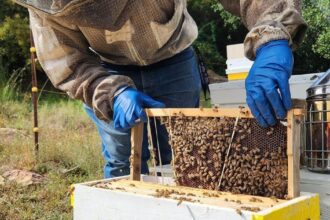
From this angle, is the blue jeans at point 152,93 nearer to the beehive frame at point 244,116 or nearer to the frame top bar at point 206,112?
the beehive frame at point 244,116

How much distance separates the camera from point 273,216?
3.85ft

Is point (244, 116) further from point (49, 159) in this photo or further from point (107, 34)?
point (49, 159)

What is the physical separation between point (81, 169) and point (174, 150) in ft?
8.95

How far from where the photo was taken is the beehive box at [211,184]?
1.28 m

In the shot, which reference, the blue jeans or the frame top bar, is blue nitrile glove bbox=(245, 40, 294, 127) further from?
the blue jeans

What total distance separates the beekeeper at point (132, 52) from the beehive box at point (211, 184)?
133mm

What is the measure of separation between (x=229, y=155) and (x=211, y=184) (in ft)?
0.36

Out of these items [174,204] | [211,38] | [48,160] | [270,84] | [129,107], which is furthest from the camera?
[211,38]

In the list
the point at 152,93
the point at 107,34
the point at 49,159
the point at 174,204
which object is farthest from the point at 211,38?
the point at 174,204

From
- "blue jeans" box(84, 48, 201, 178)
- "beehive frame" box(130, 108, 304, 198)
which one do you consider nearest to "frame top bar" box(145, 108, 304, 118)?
"beehive frame" box(130, 108, 304, 198)


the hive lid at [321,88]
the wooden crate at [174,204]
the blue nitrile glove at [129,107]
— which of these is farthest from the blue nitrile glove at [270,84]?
Result: the blue nitrile glove at [129,107]

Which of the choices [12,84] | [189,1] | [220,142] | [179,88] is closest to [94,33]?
[179,88]

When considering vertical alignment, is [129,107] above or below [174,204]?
above

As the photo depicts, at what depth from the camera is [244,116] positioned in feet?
4.78
